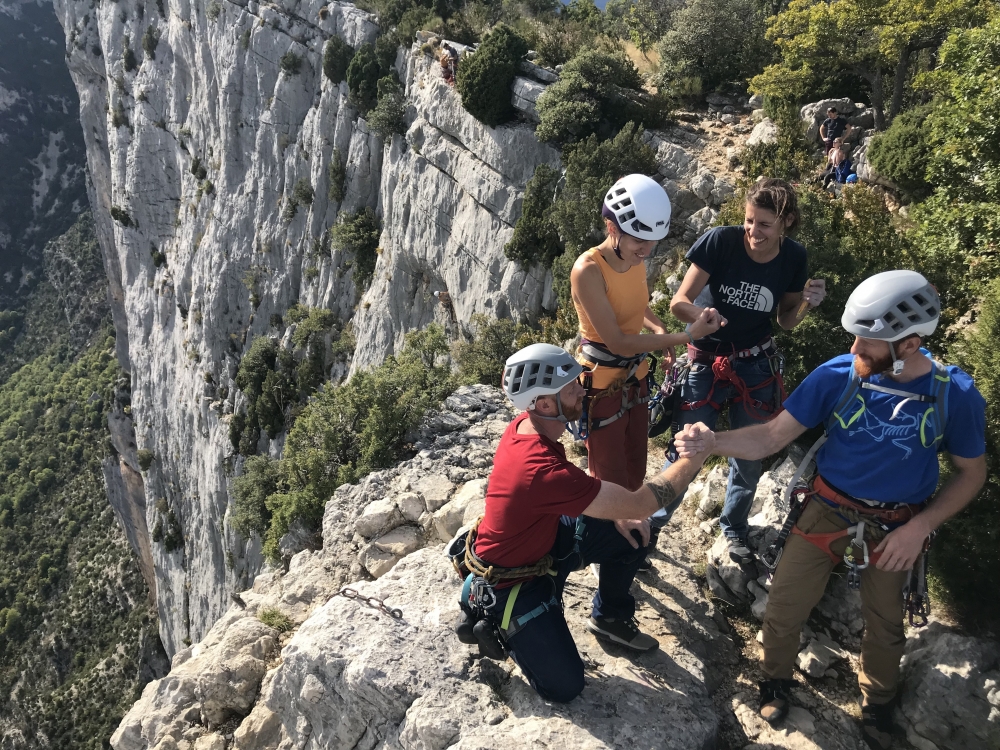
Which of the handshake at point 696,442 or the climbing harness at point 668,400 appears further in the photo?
the climbing harness at point 668,400

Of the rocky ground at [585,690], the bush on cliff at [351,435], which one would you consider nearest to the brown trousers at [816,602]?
the rocky ground at [585,690]

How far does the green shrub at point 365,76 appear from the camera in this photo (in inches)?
894

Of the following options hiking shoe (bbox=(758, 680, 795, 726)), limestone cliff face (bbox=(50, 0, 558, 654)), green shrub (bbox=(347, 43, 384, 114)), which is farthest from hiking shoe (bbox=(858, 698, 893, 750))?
green shrub (bbox=(347, 43, 384, 114))

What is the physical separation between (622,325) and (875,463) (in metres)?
1.84

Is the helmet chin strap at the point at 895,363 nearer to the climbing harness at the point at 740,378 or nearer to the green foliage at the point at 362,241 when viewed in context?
the climbing harness at the point at 740,378

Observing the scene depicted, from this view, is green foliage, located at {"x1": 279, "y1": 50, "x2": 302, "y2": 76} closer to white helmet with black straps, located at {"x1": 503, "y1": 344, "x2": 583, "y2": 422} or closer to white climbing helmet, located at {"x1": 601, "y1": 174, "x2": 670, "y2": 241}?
white climbing helmet, located at {"x1": 601, "y1": 174, "x2": 670, "y2": 241}

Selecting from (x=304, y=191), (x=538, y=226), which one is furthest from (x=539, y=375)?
(x=304, y=191)

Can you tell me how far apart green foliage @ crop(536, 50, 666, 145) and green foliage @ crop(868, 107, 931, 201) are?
633cm

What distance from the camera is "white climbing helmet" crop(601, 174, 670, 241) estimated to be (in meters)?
4.02

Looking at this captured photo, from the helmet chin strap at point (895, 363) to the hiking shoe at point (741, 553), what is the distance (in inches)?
96.2

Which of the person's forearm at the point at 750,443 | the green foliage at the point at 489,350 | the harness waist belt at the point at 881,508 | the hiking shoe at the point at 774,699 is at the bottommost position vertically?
the green foliage at the point at 489,350

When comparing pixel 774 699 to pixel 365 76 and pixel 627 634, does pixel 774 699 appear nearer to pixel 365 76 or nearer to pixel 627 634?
pixel 627 634

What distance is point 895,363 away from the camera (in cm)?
306

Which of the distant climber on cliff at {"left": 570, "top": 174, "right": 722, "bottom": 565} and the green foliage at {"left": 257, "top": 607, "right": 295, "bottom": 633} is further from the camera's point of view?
the green foliage at {"left": 257, "top": 607, "right": 295, "bottom": 633}
